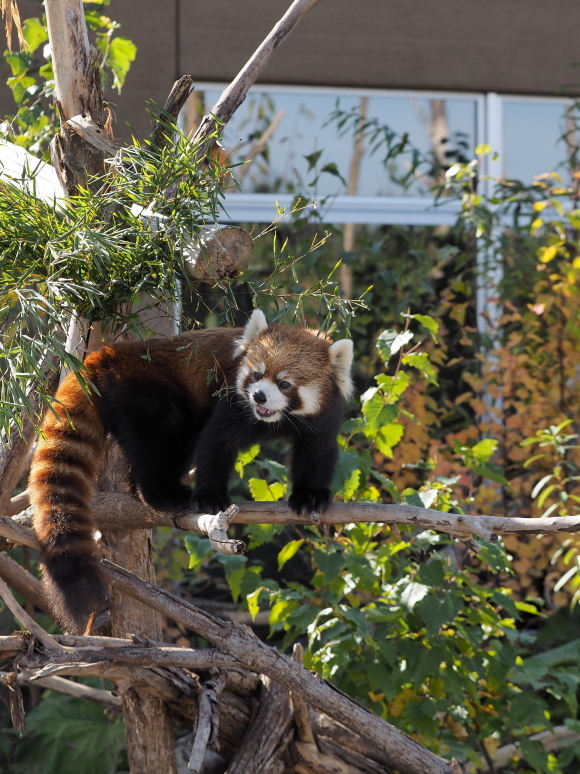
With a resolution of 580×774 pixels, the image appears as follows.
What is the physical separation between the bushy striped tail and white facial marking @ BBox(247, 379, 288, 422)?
49 centimetres

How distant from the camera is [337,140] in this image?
18.0 feet

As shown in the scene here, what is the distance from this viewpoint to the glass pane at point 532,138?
18.5 ft

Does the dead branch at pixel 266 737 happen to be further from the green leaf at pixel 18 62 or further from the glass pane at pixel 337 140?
the glass pane at pixel 337 140

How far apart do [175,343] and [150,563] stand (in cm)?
77

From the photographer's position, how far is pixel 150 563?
2979 millimetres

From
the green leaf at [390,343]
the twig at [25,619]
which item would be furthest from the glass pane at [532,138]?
the twig at [25,619]

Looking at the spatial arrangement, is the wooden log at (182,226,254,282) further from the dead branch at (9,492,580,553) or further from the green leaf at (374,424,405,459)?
the green leaf at (374,424,405,459)

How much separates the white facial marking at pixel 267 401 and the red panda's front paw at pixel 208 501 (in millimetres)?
286

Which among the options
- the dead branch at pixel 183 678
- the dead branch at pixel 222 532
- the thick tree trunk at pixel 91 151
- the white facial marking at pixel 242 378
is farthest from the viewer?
the white facial marking at pixel 242 378

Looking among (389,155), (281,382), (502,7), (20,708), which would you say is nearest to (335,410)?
(281,382)

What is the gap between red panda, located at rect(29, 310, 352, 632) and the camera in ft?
8.36

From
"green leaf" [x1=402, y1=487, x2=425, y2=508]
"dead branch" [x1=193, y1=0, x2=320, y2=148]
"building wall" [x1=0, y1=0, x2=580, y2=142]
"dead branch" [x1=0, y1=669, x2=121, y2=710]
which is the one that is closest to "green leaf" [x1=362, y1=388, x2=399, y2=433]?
"green leaf" [x1=402, y1=487, x2=425, y2=508]

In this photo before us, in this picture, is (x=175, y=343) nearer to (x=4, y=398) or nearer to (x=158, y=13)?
(x=4, y=398)

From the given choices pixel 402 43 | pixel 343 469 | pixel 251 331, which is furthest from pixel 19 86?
pixel 402 43
